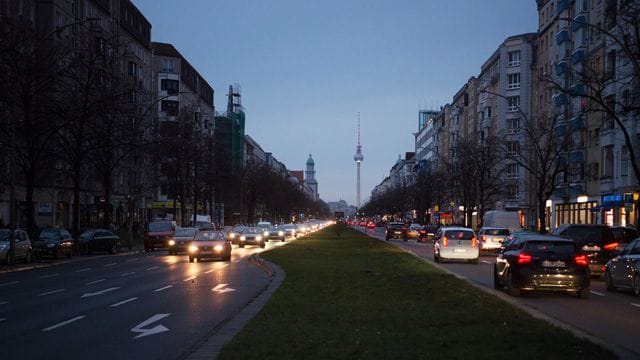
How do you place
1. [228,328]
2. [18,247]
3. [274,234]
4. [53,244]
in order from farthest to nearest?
[274,234] < [53,244] < [18,247] < [228,328]

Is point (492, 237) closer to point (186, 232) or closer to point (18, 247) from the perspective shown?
point (186, 232)

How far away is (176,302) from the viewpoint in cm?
1931

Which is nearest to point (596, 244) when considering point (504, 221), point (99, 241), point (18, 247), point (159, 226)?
point (18, 247)

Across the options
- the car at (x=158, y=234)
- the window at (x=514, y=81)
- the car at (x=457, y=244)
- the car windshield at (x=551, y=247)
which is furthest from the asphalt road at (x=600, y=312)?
the window at (x=514, y=81)

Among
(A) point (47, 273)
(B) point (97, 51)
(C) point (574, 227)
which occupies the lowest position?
(A) point (47, 273)

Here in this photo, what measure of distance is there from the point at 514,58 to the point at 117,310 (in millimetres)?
91498

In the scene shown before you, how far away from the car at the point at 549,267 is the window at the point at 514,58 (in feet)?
278

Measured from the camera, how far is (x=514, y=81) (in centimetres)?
10281

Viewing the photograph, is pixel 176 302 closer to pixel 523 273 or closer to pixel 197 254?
pixel 523 273

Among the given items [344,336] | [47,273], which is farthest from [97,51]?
[344,336]

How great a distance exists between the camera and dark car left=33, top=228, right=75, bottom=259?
4316cm

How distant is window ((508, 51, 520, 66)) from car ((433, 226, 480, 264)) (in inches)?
2695

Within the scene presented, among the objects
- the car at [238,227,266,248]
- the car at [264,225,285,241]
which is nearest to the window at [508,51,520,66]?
the car at [264,225,285,241]

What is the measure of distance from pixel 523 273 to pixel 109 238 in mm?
35935
